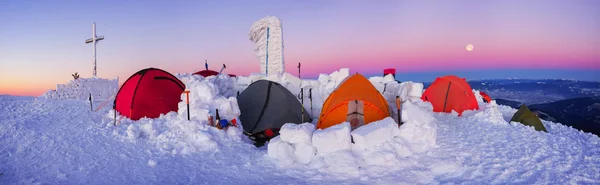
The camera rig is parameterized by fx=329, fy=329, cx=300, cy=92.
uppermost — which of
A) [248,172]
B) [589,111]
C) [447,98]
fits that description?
→ [447,98]

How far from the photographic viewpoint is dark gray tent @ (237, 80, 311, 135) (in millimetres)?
10500

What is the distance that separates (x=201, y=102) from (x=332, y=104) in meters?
3.91

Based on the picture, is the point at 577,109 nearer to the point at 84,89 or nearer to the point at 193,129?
the point at 193,129

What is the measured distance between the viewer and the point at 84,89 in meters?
17.9

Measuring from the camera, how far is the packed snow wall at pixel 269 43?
17719 millimetres

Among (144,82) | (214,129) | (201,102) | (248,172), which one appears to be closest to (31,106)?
(144,82)

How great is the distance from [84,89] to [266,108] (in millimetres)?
12742

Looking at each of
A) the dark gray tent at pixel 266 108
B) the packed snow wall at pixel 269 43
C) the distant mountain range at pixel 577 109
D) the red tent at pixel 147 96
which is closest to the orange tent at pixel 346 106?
the dark gray tent at pixel 266 108

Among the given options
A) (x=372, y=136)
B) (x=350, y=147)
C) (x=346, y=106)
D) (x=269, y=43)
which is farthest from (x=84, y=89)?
(x=372, y=136)

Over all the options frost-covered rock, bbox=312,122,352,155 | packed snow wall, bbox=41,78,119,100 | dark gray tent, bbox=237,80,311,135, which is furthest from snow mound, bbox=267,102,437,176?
packed snow wall, bbox=41,78,119,100

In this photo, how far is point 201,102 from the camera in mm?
9859

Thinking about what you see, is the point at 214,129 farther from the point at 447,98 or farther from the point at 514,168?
the point at 447,98

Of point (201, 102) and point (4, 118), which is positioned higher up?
point (201, 102)

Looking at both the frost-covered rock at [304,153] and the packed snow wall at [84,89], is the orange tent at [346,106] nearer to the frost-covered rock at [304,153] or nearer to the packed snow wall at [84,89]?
the frost-covered rock at [304,153]
